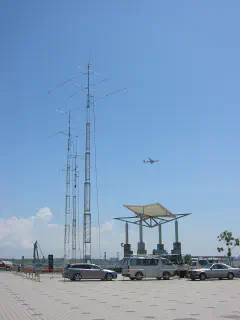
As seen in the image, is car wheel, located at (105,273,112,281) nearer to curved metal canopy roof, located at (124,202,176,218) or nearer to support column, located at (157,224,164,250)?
curved metal canopy roof, located at (124,202,176,218)

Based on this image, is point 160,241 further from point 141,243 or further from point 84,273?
point 84,273

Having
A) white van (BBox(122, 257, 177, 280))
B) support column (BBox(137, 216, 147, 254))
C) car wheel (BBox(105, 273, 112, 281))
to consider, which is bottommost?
car wheel (BBox(105, 273, 112, 281))

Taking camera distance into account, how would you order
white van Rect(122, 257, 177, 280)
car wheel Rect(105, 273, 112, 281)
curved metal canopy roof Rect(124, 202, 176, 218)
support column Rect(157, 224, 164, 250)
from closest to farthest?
car wheel Rect(105, 273, 112, 281)
white van Rect(122, 257, 177, 280)
curved metal canopy roof Rect(124, 202, 176, 218)
support column Rect(157, 224, 164, 250)

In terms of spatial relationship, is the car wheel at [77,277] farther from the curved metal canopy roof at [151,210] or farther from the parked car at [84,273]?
the curved metal canopy roof at [151,210]

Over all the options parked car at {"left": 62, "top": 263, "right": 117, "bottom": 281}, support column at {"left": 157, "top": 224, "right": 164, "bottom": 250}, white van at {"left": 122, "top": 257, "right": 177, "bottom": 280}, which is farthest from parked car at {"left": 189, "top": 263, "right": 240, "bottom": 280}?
support column at {"left": 157, "top": 224, "right": 164, "bottom": 250}

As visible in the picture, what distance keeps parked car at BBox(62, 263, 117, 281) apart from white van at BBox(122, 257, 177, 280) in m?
1.38

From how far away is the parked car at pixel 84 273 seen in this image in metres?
33.2

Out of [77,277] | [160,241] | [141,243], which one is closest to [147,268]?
[77,277]

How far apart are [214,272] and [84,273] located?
10.4 m

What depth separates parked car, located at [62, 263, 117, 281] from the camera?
33.2m

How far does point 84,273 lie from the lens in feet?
110

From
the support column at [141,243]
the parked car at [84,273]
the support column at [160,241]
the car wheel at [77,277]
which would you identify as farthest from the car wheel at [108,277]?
the support column at [160,241]

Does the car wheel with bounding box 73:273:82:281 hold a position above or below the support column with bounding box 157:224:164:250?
below

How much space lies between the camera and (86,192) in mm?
46719
